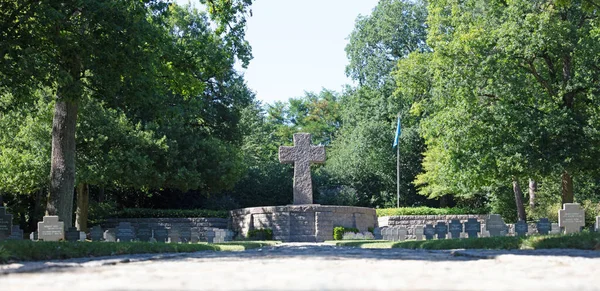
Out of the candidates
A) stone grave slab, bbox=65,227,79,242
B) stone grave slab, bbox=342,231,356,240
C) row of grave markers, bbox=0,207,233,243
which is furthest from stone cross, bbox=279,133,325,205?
stone grave slab, bbox=65,227,79,242

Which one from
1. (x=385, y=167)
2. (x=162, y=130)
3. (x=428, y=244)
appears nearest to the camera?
(x=428, y=244)

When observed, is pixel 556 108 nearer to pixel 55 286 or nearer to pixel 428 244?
pixel 428 244

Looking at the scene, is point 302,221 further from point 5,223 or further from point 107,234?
point 5,223

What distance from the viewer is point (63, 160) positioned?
65.8 feet

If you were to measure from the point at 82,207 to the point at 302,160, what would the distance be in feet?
33.8

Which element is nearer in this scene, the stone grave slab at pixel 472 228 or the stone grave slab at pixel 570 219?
the stone grave slab at pixel 472 228

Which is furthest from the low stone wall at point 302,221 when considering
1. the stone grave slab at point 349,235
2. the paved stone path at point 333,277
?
the paved stone path at point 333,277

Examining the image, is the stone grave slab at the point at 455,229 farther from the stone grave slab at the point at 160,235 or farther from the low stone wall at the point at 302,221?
the stone grave slab at the point at 160,235

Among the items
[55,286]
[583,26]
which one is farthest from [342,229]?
[55,286]

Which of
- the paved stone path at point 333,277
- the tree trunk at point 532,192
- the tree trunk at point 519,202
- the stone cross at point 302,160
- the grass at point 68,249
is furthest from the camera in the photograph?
the tree trunk at point 532,192

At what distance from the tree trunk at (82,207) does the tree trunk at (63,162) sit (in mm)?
13249

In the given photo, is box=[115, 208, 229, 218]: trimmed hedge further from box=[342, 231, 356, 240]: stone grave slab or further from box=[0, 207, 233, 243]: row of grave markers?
box=[342, 231, 356, 240]: stone grave slab

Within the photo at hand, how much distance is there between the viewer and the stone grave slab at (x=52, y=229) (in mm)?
19953

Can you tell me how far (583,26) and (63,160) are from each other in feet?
69.2
